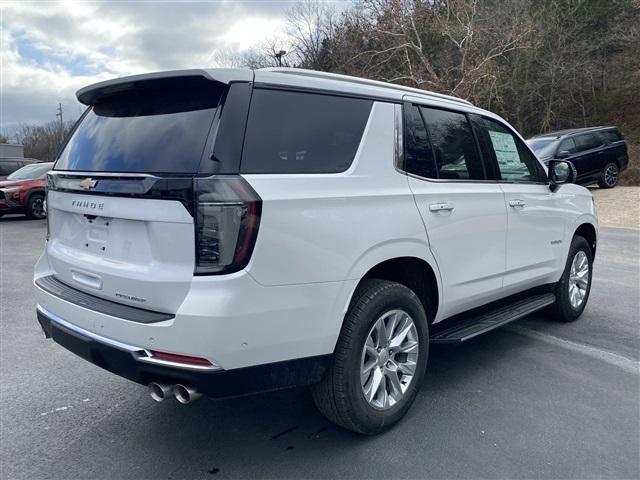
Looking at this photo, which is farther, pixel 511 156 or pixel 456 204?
pixel 511 156

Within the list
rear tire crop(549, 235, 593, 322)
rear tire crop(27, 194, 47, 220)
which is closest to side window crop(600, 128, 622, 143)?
rear tire crop(549, 235, 593, 322)

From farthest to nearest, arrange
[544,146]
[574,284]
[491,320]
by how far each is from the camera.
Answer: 1. [544,146]
2. [574,284]
3. [491,320]

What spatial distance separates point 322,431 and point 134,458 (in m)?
1.07

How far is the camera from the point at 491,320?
12.9ft

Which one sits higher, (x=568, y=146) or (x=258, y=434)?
(x=568, y=146)

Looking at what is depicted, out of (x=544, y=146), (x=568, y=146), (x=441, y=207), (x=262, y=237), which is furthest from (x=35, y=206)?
(x=568, y=146)

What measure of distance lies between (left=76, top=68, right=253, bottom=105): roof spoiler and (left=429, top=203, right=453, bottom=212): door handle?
1421 millimetres

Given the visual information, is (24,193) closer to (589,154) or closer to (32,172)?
(32,172)

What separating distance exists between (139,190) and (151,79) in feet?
1.93

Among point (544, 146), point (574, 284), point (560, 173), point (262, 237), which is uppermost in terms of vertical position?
point (544, 146)

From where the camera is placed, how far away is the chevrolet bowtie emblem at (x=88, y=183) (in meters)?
2.77

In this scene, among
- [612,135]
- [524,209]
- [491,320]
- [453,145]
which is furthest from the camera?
[612,135]

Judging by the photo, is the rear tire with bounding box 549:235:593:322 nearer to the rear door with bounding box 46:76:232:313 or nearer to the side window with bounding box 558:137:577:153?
the rear door with bounding box 46:76:232:313

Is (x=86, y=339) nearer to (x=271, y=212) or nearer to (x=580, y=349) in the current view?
(x=271, y=212)
